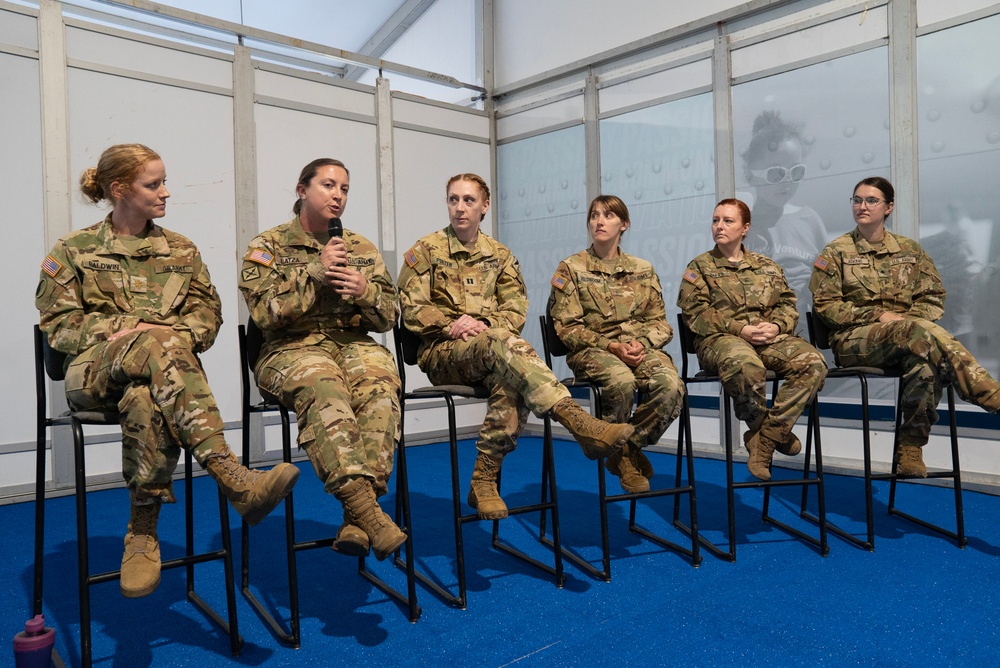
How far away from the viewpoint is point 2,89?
4.04 meters

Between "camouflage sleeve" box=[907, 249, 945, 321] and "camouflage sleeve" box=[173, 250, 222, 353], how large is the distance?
115 inches

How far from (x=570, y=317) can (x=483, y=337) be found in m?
0.62

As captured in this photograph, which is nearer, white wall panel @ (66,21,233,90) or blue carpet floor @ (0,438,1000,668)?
blue carpet floor @ (0,438,1000,668)

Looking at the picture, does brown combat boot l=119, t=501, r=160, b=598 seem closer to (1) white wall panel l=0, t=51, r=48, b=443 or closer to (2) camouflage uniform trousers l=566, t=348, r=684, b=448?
(2) camouflage uniform trousers l=566, t=348, r=684, b=448

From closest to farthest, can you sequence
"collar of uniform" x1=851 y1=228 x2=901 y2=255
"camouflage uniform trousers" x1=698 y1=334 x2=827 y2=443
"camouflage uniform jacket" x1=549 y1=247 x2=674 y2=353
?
"camouflage uniform trousers" x1=698 y1=334 x2=827 y2=443 → "camouflage uniform jacket" x1=549 y1=247 x2=674 y2=353 → "collar of uniform" x1=851 y1=228 x2=901 y2=255

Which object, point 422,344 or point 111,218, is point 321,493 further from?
point 111,218

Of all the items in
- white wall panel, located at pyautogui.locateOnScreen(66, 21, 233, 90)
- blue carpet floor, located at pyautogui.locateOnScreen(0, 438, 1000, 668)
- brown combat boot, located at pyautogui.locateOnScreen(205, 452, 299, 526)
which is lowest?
blue carpet floor, located at pyautogui.locateOnScreen(0, 438, 1000, 668)

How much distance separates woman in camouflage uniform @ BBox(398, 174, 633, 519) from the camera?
2422 mm

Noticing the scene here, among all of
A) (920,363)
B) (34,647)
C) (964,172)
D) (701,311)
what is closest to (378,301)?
(34,647)

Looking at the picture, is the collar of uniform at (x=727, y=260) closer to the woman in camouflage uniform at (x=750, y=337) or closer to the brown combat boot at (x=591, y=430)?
the woman in camouflage uniform at (x=750, y=337)

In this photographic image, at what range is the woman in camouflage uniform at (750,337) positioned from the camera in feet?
9.93

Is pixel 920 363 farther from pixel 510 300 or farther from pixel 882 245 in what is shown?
pixel 510 300

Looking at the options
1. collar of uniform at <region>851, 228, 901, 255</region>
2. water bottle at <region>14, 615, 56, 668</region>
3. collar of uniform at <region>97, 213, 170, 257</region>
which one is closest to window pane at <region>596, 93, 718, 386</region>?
collar of uniform at <region>851, 228, 901, 255</region>

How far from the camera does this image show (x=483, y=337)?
8.48 ft
